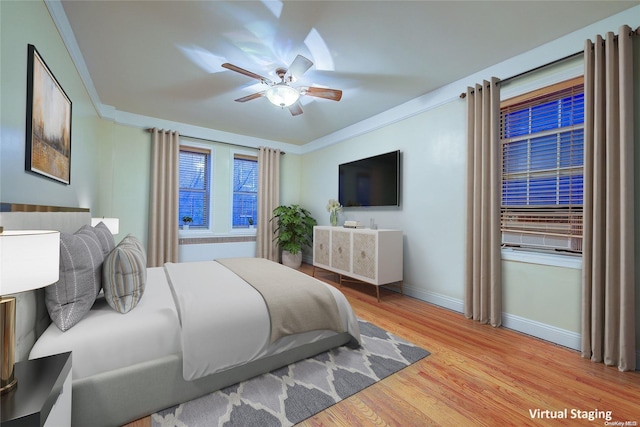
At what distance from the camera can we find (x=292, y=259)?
5301 mm

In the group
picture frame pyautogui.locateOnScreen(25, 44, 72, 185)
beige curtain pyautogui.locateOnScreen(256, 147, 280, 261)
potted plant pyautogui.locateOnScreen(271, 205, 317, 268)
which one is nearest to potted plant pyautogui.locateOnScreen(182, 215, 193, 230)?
beige curtain pyautogui.locateOnScreen(256, 147, 280, 261)

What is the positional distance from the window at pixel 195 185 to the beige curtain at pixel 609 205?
503 cm

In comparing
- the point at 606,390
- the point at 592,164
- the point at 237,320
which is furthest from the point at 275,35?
the point at 606,390

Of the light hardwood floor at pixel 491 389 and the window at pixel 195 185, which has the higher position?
the window at pixel 195 185

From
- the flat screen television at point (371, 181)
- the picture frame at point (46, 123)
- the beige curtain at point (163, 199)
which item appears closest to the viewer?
the picture frame at point (46, 123)

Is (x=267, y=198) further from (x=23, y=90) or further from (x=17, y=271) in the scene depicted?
(x=17, y=271)

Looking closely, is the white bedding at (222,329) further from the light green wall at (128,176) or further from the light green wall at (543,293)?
the light green wall at (128,176)

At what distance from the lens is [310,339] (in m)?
1.95

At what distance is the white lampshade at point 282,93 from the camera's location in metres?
2.66

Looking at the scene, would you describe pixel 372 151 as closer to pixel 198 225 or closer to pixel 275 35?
pixel 275 35

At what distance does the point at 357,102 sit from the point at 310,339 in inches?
117

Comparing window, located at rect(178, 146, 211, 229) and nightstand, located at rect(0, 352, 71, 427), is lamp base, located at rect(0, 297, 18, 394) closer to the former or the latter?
nightstand, located at rect(0, 352, 71, 427)

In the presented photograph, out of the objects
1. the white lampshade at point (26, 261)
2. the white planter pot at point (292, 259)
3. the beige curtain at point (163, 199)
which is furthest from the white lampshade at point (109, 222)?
the white planter pot at point (292, 259)

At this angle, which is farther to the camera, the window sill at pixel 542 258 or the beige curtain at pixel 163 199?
the beige curtain at pixel 163 199
